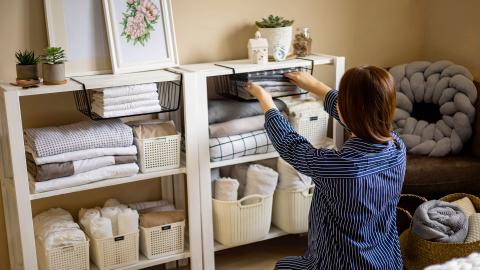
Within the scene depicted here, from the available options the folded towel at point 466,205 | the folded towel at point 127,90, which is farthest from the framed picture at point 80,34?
the folded towel at point 466,205

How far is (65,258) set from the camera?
7.98 feet

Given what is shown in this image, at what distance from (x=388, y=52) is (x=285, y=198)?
3.61ft

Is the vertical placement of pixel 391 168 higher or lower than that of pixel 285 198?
higher

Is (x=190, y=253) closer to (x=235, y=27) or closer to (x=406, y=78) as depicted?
(x=235, y=27)

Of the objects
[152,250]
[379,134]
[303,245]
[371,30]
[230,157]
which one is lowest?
[303,245]

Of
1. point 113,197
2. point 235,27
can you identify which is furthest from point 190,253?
point 235,27

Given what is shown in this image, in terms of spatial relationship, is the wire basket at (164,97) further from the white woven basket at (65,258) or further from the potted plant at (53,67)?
the white woven basket at (65,258)

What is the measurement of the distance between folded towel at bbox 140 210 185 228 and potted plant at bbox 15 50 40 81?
723mm

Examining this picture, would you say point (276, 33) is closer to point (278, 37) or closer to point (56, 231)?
point (278, 37)

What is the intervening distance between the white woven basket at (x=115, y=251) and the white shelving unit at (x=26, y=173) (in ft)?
0.13

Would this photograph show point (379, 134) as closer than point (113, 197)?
Yes

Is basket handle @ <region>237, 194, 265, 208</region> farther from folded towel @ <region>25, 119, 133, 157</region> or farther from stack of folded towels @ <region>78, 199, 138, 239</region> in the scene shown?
folded towel @ <region>25, 119, 133, 157</region>

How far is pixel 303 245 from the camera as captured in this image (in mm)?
3178

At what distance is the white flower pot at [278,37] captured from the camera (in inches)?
109
